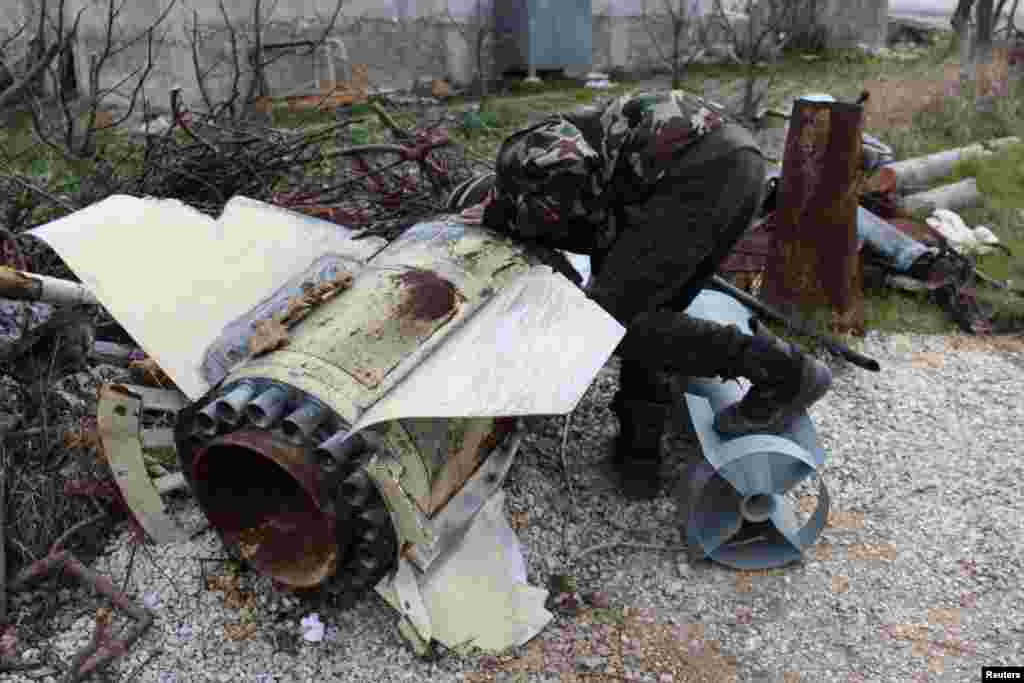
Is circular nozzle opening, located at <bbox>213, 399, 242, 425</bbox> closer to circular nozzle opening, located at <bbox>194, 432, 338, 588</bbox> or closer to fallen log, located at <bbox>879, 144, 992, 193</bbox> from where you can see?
circular nozzle opening, located at <bbox>194, 432, 338, 588</bbox>

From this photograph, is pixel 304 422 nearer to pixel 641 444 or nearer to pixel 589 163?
pixel 589 163

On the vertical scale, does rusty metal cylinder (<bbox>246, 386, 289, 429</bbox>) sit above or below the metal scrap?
above

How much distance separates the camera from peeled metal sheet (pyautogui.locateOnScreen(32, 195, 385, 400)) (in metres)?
2.56

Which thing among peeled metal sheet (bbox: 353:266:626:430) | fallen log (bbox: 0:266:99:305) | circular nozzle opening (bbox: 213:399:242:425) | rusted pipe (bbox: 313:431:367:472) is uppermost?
fallen log (bbox: 0:266:99:305)

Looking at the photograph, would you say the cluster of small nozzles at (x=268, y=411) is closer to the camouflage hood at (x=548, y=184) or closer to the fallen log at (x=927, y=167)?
the camouflage hood at (x=548, y=184)

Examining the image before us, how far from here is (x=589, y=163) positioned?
2703mm

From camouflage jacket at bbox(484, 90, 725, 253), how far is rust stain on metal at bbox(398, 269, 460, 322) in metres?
0.38

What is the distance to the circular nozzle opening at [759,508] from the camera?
277 centimetres

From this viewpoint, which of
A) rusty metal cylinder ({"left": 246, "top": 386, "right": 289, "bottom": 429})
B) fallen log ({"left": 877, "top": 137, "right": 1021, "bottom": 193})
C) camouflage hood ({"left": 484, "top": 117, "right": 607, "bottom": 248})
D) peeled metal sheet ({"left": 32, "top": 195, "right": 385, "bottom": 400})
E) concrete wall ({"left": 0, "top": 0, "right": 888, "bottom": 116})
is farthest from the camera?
concrete wall ({"left": 0, "top": 0, "right": 888, "bottom": 116})

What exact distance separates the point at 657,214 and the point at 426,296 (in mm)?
766

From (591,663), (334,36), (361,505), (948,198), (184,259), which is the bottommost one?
(591,663)

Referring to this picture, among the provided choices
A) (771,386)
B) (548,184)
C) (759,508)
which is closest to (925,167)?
(771,386)

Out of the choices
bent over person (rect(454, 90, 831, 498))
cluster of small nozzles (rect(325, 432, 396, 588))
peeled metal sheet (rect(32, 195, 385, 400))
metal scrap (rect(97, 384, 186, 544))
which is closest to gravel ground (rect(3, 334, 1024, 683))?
metal scrap (rect(97, 384, 186, 544))

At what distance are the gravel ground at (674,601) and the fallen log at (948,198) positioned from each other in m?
2.53
